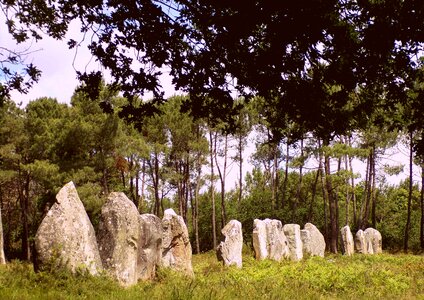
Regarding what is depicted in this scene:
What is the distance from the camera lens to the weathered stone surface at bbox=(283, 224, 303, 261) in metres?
23.9

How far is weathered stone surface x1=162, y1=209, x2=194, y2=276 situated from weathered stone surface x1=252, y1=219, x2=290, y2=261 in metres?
6.85

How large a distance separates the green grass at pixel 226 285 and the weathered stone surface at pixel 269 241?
10.7 feet

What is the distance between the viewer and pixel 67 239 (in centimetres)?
982

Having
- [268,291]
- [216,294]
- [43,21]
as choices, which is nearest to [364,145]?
[268,291]

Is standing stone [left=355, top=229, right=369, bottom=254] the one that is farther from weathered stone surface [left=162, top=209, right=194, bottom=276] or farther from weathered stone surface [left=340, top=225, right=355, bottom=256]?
weathered stone surface [left=162, top=209, right=194, bottom=276]

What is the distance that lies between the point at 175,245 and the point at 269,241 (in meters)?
8.30

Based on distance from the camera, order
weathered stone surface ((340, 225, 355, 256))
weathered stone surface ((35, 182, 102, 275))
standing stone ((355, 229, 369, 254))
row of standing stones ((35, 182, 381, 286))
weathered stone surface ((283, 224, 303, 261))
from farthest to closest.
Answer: standing stone ((355, 229, 369, 254)) → weathered stone surface ((340, 225, 355, 256)) → weathered stone surface ((283, 224, 303, 261)) → row of standing stones ((35, 182, 381, 286)) → weathered stone surface ((35, 182, 102, 275))

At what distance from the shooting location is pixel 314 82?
525 cm

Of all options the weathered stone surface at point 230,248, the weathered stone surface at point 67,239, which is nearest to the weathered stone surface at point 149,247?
the weathered stone surface at point 67,239

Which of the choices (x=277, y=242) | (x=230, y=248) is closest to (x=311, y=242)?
(x=277, y=242)

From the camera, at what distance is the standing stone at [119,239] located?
11.3 meters

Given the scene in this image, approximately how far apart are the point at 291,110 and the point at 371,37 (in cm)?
136

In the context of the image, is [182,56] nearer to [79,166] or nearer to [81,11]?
[81,11]

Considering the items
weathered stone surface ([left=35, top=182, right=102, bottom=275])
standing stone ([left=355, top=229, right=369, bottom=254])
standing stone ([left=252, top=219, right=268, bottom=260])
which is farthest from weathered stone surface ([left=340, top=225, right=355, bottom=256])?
weathered stone surface ([left=35, top=182, right=102, bottom=275])
